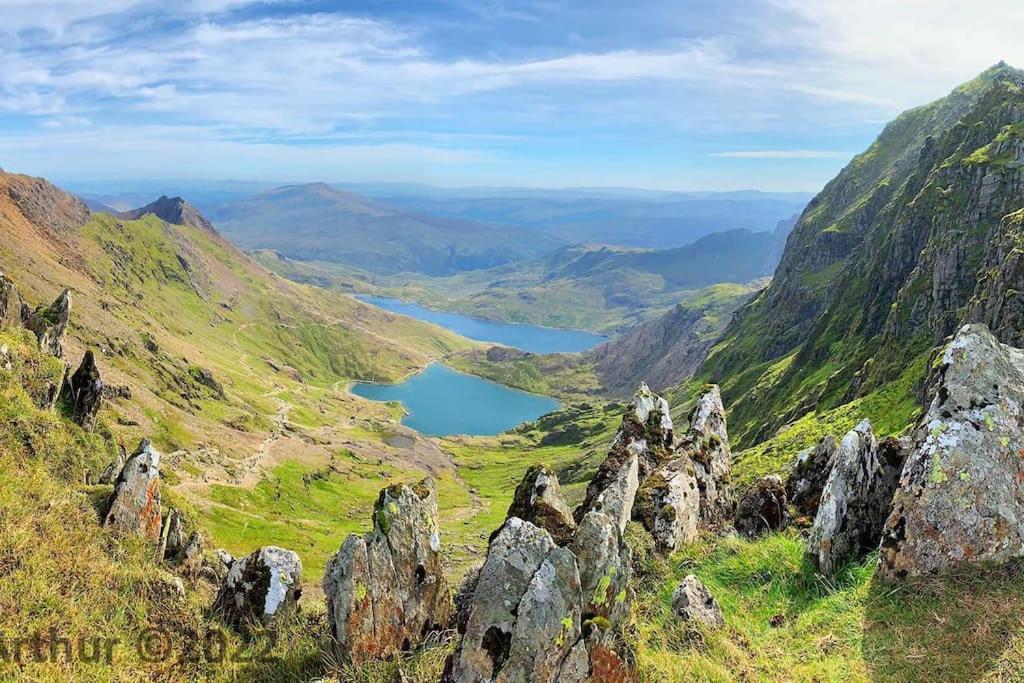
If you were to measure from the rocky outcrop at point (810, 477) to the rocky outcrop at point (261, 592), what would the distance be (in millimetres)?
18013

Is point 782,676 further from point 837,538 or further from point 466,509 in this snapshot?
point 466,509

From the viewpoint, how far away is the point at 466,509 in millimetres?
185500

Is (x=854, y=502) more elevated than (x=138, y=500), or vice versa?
(x=854, y=502)

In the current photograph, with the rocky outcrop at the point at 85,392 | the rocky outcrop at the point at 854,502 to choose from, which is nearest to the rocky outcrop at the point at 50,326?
the rocky outcrop at the point at 85,392

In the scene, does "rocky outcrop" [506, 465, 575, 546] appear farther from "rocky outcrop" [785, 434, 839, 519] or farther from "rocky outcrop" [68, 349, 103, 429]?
"rocky outcrop" [68, 349, 103, 429]

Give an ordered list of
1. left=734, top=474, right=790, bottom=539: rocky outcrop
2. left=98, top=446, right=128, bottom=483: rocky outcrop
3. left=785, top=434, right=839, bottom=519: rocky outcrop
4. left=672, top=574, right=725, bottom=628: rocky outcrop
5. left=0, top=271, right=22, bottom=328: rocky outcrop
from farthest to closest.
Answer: left=0, top=271, right=22, bottom=328: rocky outcrop
left=98, top=446, right=128, bottom=483: rocky outcrop
left=785, top=434, right=839, bottom=519: rocky outcrop
left=734, top=474, right=790, bottom=539: rocky outcrop
left=672, top=574, right=725, bottom=628: rocky outcrop

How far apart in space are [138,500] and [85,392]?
16214mm

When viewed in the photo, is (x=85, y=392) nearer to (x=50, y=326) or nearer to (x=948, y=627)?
(x=50, y=326)

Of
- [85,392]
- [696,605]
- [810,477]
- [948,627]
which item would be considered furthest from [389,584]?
[85,392]

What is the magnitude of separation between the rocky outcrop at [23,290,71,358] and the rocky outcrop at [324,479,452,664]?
32.2 metres

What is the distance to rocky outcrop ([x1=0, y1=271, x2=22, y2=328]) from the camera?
35.7 m

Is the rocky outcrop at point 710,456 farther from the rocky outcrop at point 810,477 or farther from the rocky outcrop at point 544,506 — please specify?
the rocky outcrop at point 544,506

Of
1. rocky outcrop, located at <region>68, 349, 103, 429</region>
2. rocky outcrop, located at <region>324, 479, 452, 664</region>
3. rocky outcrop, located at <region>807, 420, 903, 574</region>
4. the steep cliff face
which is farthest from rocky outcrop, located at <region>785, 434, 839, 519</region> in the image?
the steep cliff face

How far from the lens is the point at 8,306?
3678 cm
